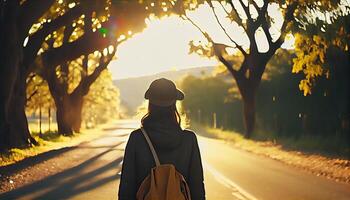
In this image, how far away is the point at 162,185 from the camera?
401cm

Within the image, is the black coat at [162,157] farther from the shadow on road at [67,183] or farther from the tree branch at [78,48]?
the tree branch at [78,48]

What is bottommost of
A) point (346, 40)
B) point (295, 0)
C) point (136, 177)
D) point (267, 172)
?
point (267, 172)

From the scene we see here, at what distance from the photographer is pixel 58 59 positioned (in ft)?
97.5

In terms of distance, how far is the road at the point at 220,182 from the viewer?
486 inches

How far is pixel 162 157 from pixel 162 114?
31 cm

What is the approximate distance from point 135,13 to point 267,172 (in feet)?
27.7

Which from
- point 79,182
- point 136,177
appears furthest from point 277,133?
point 136,177

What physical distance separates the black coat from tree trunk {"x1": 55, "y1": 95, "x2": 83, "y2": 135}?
3617 centimetres

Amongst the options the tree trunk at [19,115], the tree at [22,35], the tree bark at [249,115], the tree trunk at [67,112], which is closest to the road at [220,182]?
the tree at [22,35]

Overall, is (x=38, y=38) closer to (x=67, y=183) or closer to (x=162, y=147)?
(x=67, y=183)

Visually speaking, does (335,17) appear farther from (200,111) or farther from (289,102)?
(200,111)

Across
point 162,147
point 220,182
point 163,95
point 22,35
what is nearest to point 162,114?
point 163,95

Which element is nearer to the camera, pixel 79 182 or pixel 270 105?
pixel 79 182

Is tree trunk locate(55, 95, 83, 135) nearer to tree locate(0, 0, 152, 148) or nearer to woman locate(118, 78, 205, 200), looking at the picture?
tree locate(0, 0, 152, 148)
